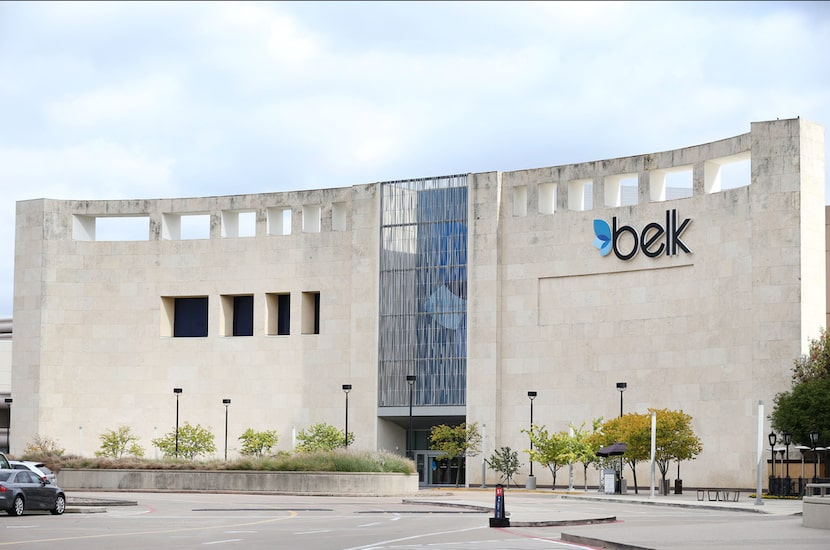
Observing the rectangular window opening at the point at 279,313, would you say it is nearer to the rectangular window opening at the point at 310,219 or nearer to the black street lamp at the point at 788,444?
the rectangular window opening at the point at 310,219

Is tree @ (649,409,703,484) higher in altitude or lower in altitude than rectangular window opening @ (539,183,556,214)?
lower

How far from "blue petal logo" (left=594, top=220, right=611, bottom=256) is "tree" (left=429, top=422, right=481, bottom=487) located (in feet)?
38.1

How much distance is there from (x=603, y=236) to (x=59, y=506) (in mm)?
37680

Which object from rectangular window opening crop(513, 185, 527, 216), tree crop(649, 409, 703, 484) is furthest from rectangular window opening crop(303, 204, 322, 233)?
tree crop(649, 409, 703, 484)

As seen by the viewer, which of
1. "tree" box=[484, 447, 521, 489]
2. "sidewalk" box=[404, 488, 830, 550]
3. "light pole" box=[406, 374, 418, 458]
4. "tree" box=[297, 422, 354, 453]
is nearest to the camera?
"sidewalk" box=[404, 488, 830, 550]

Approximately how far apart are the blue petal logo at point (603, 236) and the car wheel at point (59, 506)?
3720cm

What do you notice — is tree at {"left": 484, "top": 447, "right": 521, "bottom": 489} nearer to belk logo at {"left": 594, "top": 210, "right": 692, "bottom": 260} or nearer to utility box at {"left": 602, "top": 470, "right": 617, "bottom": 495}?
utility box at {"left": 602, "top": 470, "right": 617, "bottom": 495}

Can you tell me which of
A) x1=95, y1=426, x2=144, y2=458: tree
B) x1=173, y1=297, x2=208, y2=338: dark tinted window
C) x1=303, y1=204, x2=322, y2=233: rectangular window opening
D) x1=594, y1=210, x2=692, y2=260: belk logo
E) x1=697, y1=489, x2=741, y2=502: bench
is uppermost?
x1=303, y1=204, x2=322, y2=233: rectangular window opening

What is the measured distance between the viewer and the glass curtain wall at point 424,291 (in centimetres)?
6869

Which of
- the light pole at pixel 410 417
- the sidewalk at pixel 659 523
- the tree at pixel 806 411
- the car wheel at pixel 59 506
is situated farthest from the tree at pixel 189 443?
the car wheel at pixel 59 506

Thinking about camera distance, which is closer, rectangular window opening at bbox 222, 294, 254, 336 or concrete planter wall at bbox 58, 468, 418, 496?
concrete planter wall at bbox 58, 468, 418, 496

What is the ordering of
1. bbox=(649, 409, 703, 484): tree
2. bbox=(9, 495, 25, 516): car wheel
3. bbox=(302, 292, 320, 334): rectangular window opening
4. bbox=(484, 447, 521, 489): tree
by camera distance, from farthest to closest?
bbox=(302, 292, 320, 334): rectangular window opening, bbox=(484, 447, 521, 489): tree, bbox=(649, 409, 703, 484): tree, bbox=(9, 495, 25, 516): car wheel

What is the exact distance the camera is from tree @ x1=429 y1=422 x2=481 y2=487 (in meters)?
65.5

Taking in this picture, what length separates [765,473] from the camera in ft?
186
